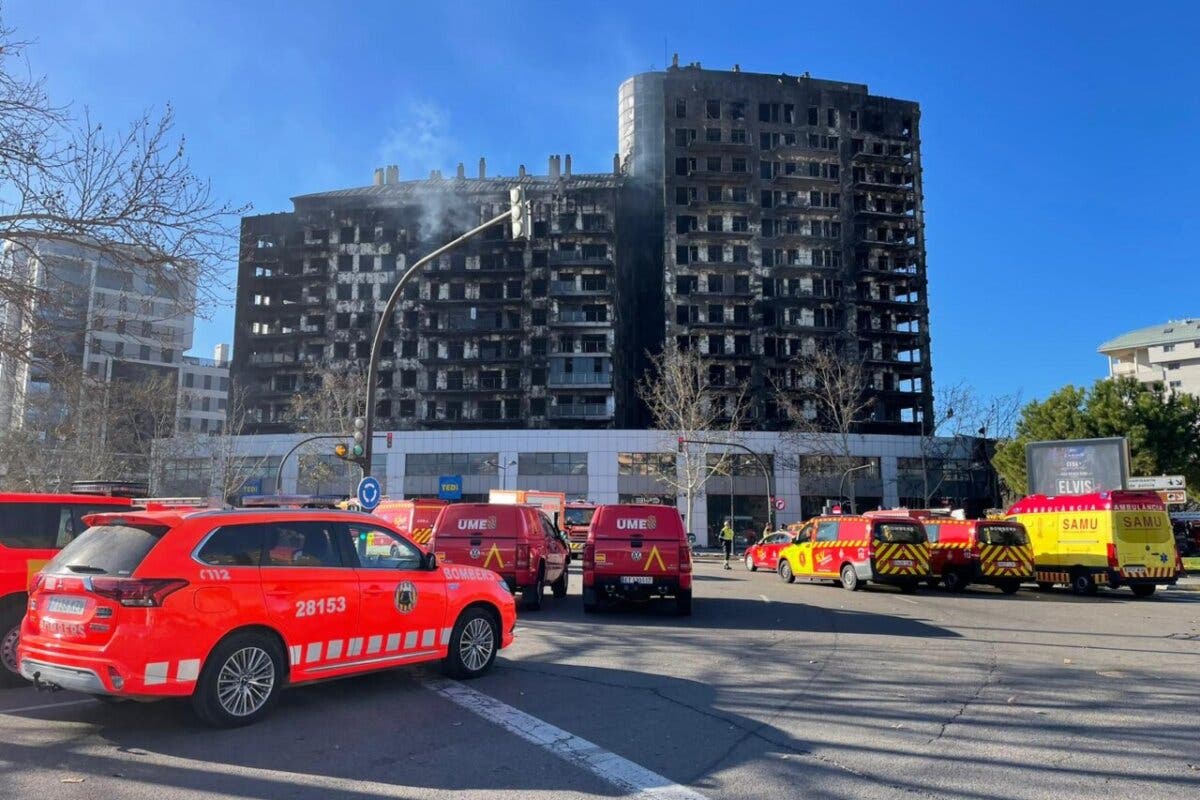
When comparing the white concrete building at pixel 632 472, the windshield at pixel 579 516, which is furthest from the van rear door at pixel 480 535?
the white concrete building at pixel 632 472

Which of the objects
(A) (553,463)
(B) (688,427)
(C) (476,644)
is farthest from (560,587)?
(A) (553,463)

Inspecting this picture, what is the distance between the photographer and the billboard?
2188 cm

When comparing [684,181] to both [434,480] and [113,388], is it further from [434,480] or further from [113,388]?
[113,388]

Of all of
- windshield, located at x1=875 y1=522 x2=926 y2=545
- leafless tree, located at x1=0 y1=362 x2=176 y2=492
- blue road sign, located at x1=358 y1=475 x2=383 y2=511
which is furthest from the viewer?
windshield, located at x1=875 y1=522 x2=926 y2=545

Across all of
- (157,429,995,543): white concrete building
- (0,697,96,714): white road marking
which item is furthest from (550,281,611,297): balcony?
(0,697,96,714): white road marking

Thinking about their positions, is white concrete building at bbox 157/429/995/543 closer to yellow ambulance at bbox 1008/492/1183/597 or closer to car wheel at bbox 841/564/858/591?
car wheel at bbox 841/564/858/591

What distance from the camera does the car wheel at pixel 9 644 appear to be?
7.68 metres

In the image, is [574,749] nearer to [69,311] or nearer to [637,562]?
[637,562]

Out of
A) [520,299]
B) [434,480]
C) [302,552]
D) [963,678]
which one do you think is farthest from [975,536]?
[520,299]

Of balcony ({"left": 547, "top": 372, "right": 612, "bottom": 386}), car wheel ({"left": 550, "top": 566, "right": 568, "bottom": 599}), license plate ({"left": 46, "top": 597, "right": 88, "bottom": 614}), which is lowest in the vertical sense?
car wheel ({"left": 550, "top": 566, "right": 568, "bottom": 599})

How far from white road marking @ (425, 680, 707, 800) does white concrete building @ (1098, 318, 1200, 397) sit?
98.6 m

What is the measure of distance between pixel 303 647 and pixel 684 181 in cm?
7279

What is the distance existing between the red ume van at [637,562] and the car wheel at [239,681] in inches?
306

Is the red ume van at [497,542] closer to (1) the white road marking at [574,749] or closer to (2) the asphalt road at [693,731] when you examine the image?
(2) the asphalt road at [693,731]
